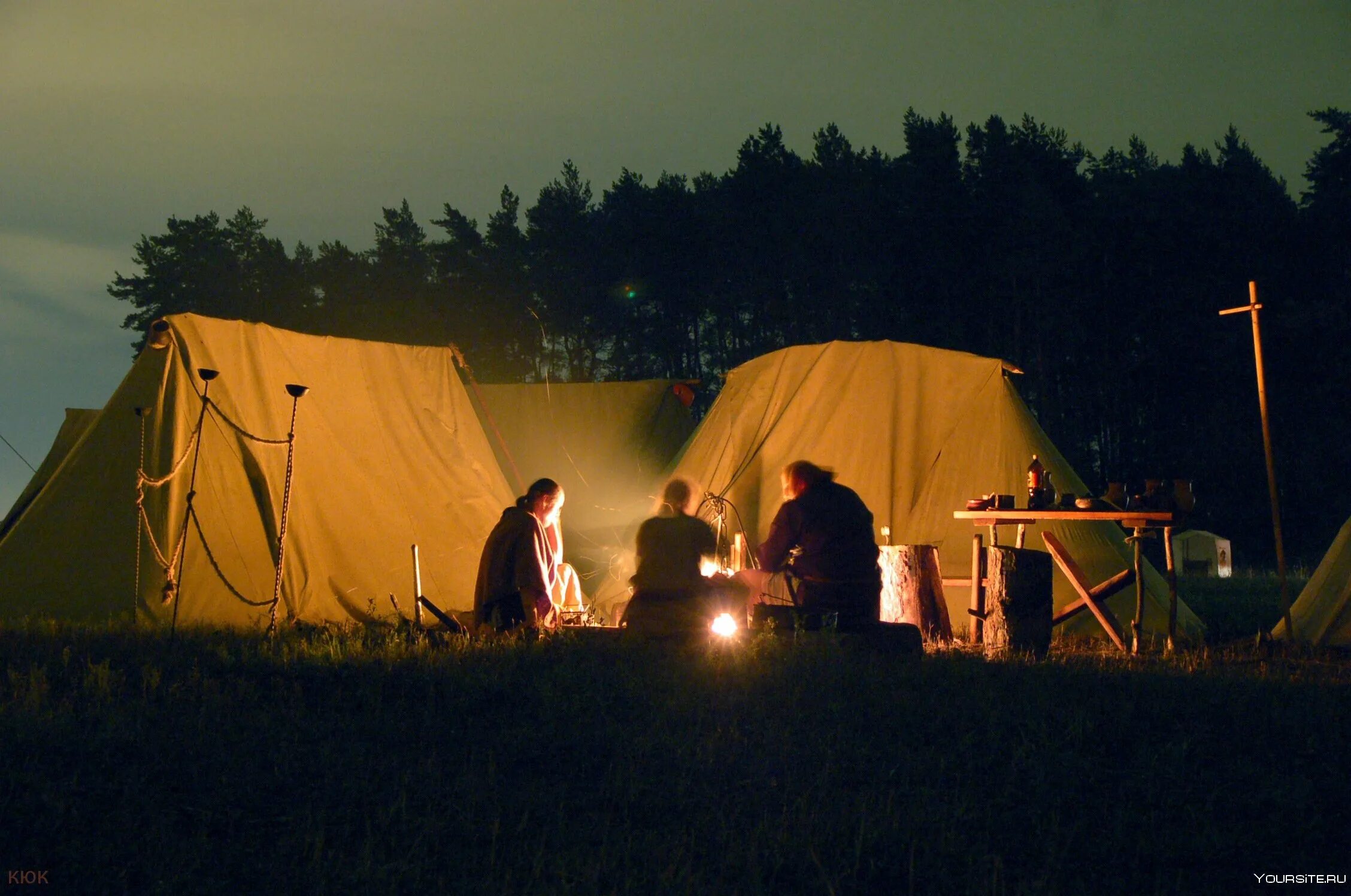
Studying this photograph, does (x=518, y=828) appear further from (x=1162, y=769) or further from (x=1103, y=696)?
(x=1103, y=696)

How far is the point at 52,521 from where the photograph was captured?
7.99 meters

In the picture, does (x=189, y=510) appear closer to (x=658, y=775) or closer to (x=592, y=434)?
(x=658, y=775)

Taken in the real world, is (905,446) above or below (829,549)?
above

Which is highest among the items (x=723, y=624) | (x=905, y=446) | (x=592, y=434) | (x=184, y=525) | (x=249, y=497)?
(x=592, y=434)

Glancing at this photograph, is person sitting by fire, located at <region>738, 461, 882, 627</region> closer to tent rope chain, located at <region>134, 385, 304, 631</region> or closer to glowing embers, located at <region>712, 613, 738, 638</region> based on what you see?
glowing embers, located at <region>712, 613, 738, 638</region>

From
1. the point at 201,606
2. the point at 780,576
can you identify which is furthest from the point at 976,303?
the point at 201,606

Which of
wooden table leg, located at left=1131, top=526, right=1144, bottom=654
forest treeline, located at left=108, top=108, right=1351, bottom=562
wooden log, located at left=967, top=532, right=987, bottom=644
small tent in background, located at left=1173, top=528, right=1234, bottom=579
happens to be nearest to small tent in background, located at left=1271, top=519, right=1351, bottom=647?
wooden table leg, located at left=1131, top=526, right=1144, bottom=654

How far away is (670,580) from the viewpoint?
645 cm

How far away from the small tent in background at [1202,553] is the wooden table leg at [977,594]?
15.0 metres

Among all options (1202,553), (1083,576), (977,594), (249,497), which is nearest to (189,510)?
(249,497)

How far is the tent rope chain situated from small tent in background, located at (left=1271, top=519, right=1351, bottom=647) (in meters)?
6.56

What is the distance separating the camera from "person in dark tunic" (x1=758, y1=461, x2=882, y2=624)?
648cm

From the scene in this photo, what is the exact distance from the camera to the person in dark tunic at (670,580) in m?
6.40

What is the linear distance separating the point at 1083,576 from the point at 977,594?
86cm
